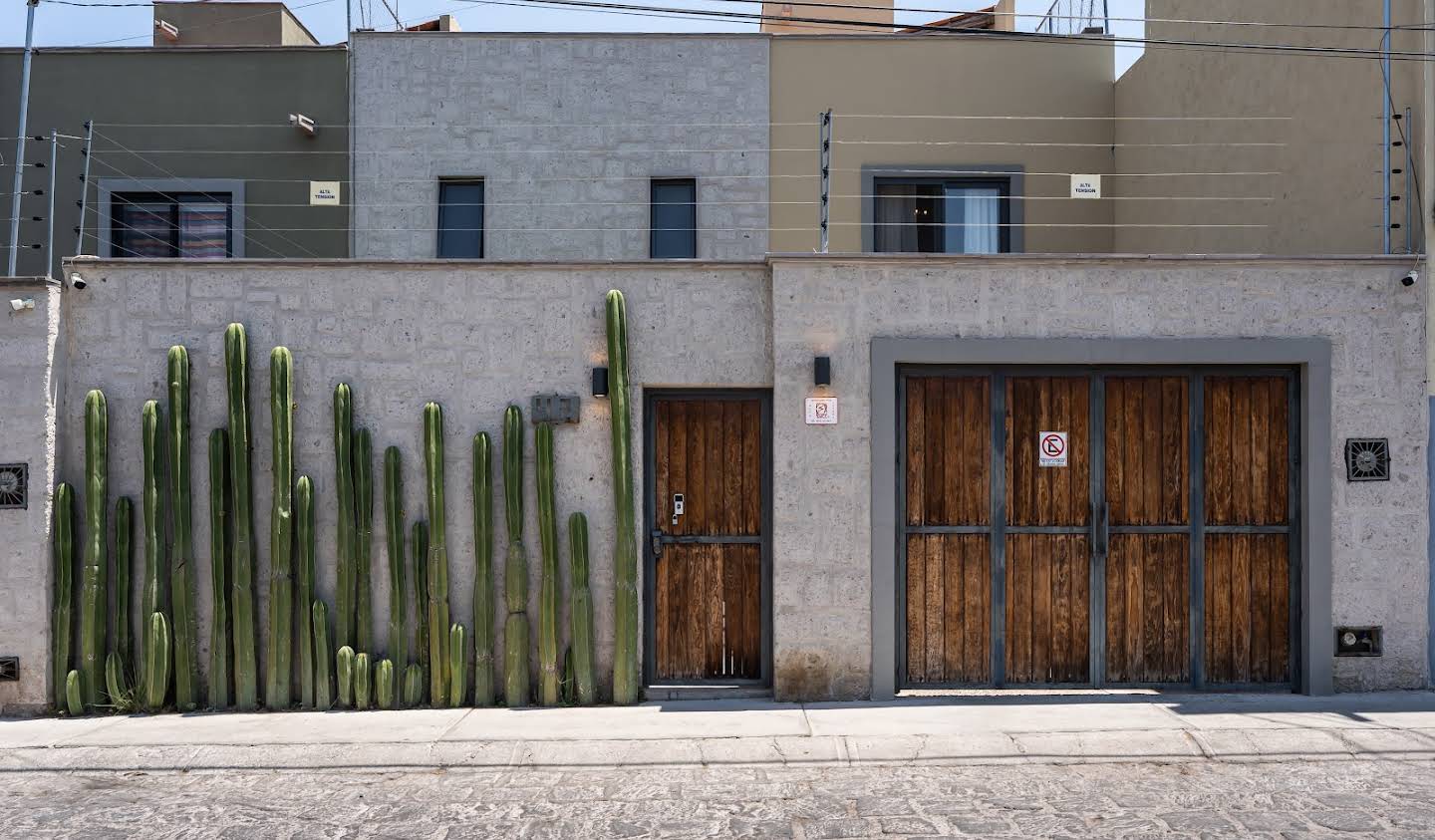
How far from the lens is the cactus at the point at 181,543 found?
8000 millimetres

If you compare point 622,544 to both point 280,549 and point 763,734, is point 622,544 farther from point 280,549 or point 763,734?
point 280,549

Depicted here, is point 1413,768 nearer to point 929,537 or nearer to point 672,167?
point 929,537

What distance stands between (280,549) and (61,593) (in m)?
1.51

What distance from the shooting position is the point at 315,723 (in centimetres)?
760

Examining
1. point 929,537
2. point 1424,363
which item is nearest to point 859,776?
point 929,537

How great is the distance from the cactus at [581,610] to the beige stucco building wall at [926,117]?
4965 millimetres

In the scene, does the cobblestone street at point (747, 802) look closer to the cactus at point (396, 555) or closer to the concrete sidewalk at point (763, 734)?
the concrete sidewalk at point (763, 734)

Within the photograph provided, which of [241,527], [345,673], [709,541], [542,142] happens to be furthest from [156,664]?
[542,142]

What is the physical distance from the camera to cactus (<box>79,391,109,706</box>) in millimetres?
7953

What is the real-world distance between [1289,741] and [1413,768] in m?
0.66

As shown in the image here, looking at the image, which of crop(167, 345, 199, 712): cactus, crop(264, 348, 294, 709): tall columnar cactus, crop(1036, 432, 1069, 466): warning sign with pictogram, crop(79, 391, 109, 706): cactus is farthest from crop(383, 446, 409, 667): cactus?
crop(1036, 432, 1069, 466): warning sign with pictogram

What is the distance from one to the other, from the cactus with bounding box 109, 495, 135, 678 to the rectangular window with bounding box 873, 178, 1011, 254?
24.5ft

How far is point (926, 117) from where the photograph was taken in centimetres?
1207

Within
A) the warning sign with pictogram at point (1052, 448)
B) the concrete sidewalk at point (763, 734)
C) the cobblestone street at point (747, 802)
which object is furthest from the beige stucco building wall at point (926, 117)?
the cobblestone street at point (747, 802)
